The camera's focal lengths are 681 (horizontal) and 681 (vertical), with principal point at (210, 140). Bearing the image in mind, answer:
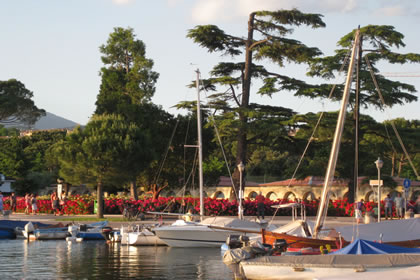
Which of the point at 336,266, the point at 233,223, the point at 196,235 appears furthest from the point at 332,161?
the point at 196,235

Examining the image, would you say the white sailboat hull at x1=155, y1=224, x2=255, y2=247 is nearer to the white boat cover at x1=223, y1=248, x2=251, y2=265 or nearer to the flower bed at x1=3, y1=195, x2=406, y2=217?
the flower bed at x1=3, y1=195, x2=406, y2=217

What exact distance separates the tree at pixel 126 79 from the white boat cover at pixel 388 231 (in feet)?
119

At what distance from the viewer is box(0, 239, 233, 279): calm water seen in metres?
20.0

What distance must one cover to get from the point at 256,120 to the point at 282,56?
4.82 metres

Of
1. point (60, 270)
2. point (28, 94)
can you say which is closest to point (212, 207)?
point (60, 270)

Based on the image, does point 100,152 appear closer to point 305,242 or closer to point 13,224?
point 13,224

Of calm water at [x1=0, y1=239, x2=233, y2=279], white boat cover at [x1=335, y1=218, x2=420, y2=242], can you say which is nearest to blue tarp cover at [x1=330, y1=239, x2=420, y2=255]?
calm water at [x1=0, y1=239, x2=233, y2=279]

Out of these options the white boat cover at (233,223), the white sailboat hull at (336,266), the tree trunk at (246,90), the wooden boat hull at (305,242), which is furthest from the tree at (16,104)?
the white sailboat hull at (336,266)

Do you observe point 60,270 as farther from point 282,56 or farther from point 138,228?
point 282,56

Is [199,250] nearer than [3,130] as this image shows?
Yes

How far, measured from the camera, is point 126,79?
62125mm

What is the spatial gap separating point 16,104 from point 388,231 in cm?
7235

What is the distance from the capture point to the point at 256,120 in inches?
1773

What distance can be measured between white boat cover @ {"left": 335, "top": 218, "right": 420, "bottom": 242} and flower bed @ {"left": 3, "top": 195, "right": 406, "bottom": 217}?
18126 mm
